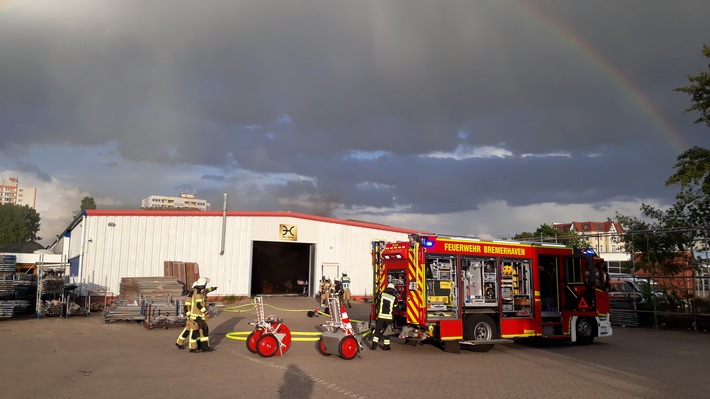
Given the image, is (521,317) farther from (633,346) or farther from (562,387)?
(562,387)

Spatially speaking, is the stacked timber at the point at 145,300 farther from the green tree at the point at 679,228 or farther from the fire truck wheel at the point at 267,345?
the green tree at the point at 679,228

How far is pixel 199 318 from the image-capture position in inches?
490

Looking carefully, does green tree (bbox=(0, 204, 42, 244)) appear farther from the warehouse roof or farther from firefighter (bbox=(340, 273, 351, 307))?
firefighter (bbox=(340, 273, 351, 307))

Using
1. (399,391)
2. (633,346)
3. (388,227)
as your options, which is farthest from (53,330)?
(388,227)

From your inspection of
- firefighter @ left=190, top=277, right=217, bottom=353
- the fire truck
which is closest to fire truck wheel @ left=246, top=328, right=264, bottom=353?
firefighter @ left=190, top=277, right=217, bottom=353

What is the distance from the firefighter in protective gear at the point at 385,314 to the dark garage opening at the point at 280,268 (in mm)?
26085

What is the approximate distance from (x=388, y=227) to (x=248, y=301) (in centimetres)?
1113

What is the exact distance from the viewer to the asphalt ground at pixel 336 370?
8.45 m

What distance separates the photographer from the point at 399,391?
8.51m

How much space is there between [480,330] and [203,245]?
19142mm

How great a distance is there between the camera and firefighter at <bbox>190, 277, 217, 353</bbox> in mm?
12344

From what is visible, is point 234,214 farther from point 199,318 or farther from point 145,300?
point 199,318

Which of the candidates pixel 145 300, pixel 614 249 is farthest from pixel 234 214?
pixel 614 249

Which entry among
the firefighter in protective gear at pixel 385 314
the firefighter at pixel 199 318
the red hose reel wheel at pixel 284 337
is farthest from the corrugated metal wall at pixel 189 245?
the firefighter in protective gear at pixel 385 314
